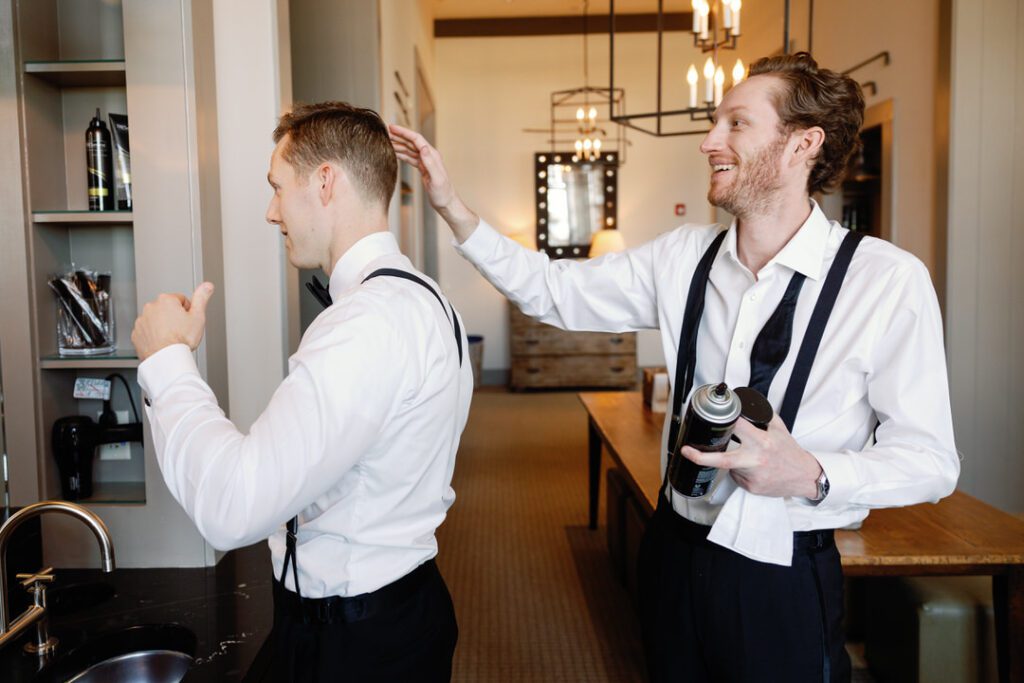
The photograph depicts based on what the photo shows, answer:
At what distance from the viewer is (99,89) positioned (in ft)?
6.63

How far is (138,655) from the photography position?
167 cm

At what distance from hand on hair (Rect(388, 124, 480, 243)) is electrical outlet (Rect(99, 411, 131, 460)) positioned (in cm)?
111

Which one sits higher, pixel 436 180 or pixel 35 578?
pixel 436 180

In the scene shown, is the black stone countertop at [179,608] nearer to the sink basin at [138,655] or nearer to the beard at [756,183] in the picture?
the sink basin at [138,655]

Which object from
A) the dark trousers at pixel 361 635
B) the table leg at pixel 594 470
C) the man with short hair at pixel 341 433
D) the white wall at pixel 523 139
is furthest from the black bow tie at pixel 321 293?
the white wall at pixel 523 139

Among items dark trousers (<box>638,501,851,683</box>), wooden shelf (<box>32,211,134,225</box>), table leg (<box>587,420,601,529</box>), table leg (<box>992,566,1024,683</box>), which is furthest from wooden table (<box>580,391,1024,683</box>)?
table leg (<box>587,420,601,529</box>)

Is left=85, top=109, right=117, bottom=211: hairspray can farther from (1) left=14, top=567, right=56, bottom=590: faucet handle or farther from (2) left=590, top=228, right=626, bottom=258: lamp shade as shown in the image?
(2) left=590, top=228, right=626, bottom=258: lamp shade

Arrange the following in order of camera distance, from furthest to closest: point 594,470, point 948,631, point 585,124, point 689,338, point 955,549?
1. point 585,124
2. point 594,470
3. point 948,631
4. point 955,549
5. point 689,338

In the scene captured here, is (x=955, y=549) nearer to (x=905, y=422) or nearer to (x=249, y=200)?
(x=905, y=422)

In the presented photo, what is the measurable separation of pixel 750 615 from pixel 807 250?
2.20 feet

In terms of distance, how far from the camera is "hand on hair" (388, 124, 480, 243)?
5.27 feet

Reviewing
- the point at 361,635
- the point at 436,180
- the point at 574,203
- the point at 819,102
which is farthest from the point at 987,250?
the point at 574,203

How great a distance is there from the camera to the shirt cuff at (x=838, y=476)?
47.5 inches

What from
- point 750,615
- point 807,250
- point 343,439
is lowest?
point 750,615
